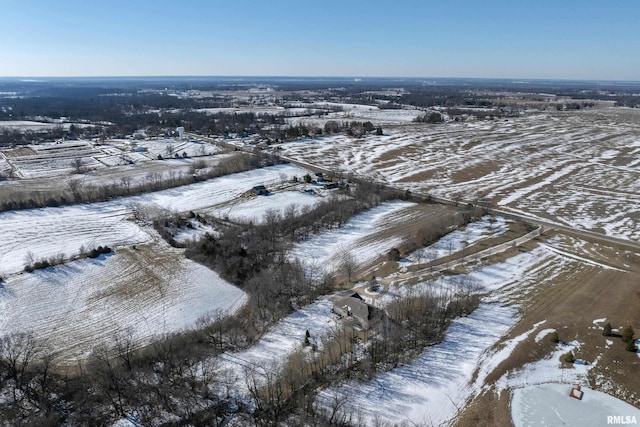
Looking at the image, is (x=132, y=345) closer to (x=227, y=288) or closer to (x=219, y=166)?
(x=227, y=288)

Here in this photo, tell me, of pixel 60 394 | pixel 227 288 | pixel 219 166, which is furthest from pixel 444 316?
pixel 219 166

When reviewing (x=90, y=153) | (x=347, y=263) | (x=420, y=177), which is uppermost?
(x=90, y=153)

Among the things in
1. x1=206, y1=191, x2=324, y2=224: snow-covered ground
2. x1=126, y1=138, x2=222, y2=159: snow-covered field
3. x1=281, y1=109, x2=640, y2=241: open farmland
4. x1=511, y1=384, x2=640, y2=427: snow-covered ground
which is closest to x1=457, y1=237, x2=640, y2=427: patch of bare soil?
x1=511, y1=384, x2=640, y2=427: snow-covered ground

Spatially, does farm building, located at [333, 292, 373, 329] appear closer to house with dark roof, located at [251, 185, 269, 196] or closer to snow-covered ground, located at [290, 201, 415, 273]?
snow-covered ground, located at [290, 201, 415, 273]

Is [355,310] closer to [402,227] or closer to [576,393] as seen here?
[576,393]

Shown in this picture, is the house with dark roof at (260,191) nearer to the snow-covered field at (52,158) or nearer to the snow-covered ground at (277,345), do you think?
the snow-covered ground at (277,345)

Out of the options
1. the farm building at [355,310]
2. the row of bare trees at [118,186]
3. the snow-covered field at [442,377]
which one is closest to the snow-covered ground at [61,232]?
the row of bare trees at [118,186]

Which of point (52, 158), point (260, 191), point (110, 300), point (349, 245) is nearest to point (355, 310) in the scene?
point (349, 245)
